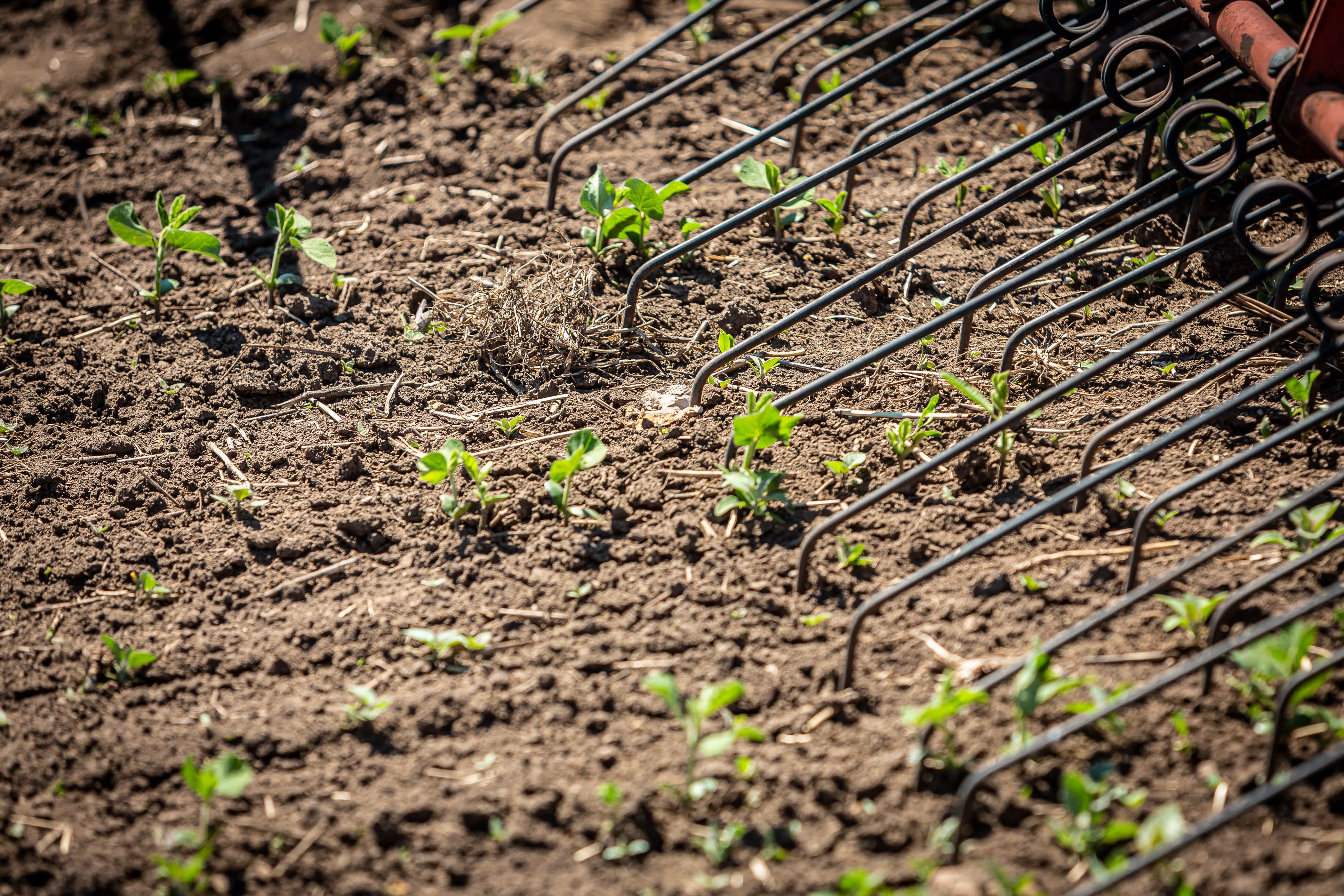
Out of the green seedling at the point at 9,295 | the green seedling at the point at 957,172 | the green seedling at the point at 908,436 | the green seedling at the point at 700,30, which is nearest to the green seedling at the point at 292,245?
the green seedling at the point at 9,295

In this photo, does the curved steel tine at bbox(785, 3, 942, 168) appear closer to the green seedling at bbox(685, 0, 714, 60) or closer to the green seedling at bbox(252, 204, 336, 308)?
the green seedling at bbox(685, 0, 714, 60)

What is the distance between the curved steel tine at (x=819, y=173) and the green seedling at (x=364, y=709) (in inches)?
61.7

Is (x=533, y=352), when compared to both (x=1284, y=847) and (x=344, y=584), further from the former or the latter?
(x=1284, y=847)

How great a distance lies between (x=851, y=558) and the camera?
268 cm

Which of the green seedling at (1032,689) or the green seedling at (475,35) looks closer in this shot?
the green seedling at (1032,689)

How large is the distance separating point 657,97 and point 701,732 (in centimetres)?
247

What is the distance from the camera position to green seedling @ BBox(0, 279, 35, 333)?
3.52 meters

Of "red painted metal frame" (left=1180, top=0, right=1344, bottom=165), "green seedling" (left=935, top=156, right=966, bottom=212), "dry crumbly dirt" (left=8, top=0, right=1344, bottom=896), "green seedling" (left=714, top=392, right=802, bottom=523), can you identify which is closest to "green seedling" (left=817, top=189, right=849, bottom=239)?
"dry crumbly dirt" (left=8, top=0, right=1344, bottom=896)

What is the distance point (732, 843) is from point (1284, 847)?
1.09m

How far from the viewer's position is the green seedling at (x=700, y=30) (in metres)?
4.84

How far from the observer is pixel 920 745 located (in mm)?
2162

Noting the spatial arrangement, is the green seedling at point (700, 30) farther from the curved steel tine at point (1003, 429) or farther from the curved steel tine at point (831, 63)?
the curved steel tine at point (1003, 429)

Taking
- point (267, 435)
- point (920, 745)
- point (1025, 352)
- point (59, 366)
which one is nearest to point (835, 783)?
point (920, 745)

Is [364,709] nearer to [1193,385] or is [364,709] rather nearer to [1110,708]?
[1110,708]
